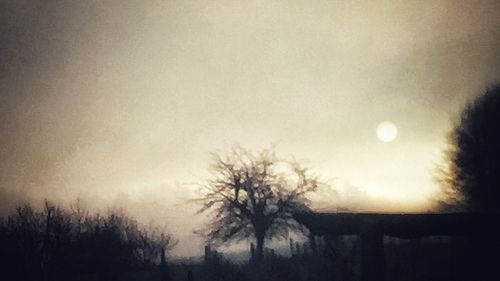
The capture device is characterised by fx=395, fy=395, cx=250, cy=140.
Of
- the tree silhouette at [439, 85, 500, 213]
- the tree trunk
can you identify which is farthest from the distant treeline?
the tree silhouette at [439, 85, 500, 213]

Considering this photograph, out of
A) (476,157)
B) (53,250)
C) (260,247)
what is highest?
(476,157)

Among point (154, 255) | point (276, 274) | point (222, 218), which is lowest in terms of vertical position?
point (154, 255)

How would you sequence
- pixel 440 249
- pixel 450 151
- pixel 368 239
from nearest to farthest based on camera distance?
pixel 368 239
pixel 440 249
pixel 450 151

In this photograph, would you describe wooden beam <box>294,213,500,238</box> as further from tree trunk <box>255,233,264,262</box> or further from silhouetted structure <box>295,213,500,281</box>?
tree trunk <box>255,233,264,262</box>

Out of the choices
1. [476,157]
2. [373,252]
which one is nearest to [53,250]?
[373,252]

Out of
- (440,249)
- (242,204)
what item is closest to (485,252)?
(440,249)

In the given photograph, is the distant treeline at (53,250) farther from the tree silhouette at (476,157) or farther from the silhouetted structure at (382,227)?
the tree silhouette at (476,157)

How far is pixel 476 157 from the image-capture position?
23.2m

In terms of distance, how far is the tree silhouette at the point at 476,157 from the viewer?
72.5ft

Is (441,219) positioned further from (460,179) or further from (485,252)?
(460,179)

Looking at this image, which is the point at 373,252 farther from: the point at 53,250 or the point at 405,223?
the point at 53,250

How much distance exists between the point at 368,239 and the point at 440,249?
368 inches

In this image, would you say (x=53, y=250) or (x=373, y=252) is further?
(x=53, y=250)

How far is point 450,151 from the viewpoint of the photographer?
79.8 ft
